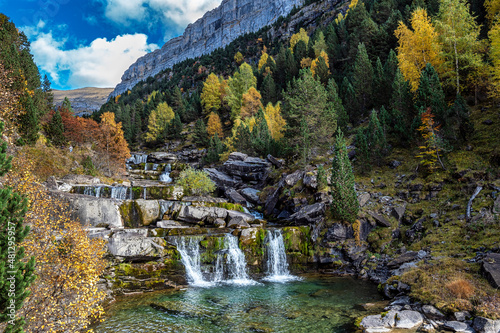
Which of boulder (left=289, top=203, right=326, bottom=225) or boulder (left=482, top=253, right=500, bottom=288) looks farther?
boulder (left=289, top=203, right=326, bottom=225)

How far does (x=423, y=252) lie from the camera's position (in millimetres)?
18547

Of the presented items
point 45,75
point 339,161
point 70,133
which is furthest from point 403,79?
point 45,75

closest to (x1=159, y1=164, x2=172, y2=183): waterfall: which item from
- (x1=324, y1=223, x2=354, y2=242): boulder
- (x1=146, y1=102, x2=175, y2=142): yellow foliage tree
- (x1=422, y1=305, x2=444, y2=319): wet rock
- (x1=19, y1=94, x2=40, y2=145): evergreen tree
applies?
(x1=19, y1=94, x2=40, y2=145): evergreen tree

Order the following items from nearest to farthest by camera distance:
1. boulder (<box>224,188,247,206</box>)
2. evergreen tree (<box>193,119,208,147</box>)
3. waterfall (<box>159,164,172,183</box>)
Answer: boulder (<box>224,188,247,206</box>), waterfall (<box>159,164,172,183</box>), evergreen tree (<box>193,119,208,147</box>)

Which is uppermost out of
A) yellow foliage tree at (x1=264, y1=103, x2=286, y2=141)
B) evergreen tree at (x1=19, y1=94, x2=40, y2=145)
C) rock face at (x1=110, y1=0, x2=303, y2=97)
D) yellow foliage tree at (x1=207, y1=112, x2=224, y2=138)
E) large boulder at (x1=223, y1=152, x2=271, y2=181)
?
rock face at (x1=110, y1=0, x2=303, y2=97)

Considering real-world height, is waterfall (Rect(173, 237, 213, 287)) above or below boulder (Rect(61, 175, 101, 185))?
below

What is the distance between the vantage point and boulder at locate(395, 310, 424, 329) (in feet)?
38.2

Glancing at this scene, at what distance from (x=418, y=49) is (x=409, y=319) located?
35051mm

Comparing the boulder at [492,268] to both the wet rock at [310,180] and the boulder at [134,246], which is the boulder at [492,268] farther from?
the boulder at [134,246]

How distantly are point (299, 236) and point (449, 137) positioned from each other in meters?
18.5

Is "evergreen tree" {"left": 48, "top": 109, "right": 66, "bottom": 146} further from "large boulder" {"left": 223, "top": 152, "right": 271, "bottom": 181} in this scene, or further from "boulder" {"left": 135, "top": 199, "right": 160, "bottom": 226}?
"large boulder" {"left": 223, "top": 152, "right": 271, "bottom": 181}

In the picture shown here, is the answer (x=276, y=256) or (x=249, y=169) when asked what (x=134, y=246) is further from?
(x=249, y=169)

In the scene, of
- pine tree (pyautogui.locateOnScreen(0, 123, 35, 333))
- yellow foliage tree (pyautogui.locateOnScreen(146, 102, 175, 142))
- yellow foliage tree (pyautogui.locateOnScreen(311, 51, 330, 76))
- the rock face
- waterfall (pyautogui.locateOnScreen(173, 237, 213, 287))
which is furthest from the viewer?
the rock face

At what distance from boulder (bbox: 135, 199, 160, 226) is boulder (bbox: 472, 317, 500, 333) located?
84.4 ft
